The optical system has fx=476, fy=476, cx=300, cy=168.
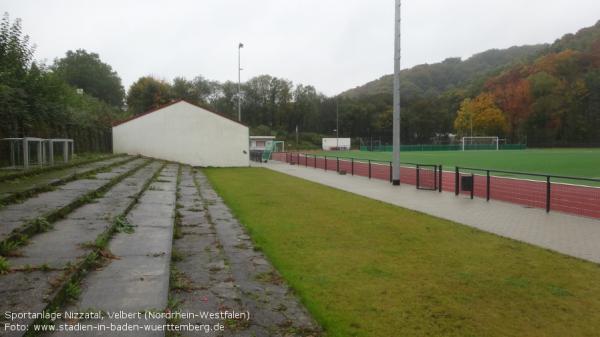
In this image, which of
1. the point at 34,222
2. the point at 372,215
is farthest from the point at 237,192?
the point at 34,222

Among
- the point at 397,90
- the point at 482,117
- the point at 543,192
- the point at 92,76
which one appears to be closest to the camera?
the point at 543,192

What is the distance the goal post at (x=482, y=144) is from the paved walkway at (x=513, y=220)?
212ft

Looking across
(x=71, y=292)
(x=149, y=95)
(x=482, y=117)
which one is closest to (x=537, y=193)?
(x=71, y=292)

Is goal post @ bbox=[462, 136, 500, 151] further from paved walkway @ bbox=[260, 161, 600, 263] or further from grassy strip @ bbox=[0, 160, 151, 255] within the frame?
grassy strip @ bbox=[0, 160, 151, 255]

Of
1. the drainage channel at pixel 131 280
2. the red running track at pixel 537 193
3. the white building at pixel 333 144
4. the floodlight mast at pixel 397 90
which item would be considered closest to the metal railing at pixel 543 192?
the red running track at pixel 537 193

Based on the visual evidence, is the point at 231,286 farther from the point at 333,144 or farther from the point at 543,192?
the point at 333,144

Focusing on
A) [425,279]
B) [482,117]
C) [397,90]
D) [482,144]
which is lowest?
[425,279]

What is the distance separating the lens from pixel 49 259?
4.84 meters

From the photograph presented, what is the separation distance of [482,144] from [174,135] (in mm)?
61772

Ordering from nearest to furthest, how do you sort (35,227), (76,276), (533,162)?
1. (76,276)
2. (35,227)
3. (533,162)

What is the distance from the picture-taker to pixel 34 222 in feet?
19.9

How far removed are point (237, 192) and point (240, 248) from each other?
8.58m

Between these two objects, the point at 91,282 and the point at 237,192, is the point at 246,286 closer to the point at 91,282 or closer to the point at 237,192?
the point at 91,282

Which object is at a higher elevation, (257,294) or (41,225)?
(41,225)
